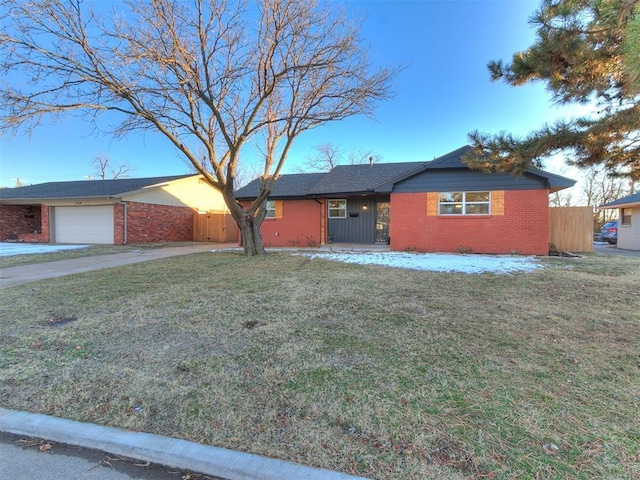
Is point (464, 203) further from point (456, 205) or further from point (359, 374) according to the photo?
point (359, 374)

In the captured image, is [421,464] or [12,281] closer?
[421,464]

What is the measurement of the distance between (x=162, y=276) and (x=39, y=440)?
18.9 feet

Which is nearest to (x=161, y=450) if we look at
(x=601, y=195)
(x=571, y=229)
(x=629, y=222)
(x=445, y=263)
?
(x=445, y=263)

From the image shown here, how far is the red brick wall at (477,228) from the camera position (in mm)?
11602

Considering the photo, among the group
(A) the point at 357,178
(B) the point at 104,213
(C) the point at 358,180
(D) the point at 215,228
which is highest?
(A) the point at 357,178

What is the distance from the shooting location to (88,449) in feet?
7.22

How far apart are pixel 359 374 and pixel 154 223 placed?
19.6 m

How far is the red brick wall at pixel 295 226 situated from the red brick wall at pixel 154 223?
317 inches

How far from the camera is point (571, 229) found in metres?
13.4

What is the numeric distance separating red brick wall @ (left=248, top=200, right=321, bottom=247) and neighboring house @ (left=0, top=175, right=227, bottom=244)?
26.5ft

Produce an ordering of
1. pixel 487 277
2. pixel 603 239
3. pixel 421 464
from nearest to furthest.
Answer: pixel 421 464 → pixel 487 277 → pixel 603 239

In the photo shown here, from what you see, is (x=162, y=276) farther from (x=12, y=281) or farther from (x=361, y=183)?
(x=361, y=183)

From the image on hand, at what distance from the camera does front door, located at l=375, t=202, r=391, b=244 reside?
1543 cm

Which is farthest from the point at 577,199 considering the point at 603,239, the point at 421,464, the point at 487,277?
the point at 421,464
